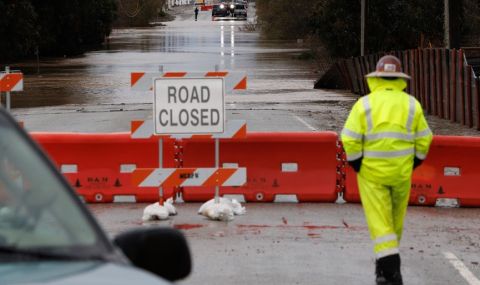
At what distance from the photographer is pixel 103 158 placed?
14.1 m

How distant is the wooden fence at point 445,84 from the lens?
87.3ft

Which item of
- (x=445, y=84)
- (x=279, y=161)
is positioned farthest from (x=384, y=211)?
(x=445, y=84)

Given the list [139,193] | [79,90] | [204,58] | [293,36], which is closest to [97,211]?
[139,193]

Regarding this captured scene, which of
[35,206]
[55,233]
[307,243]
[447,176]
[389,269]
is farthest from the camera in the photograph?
[447,176]

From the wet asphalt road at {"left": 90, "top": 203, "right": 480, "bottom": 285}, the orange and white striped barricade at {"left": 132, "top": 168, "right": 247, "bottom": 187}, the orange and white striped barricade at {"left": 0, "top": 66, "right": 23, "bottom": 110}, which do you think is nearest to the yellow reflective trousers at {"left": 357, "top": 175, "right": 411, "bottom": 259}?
the wet asphalt road at {"left": 90, "top": 203, "right": 480, "bottom": 285}

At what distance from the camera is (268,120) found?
91.6ft

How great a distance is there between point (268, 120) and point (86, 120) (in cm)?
461

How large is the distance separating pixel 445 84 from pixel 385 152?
20.6 metres

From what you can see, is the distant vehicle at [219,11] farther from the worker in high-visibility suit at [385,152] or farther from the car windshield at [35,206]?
the car windshield at [35,206]

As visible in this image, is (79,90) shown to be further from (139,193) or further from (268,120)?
(139,193)

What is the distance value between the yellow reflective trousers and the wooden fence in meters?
17.3

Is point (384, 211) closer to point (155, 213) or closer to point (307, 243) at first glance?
point (307, 243)

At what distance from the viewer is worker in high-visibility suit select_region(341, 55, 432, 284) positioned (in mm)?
8758

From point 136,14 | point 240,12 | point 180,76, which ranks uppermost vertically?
point 240,12
